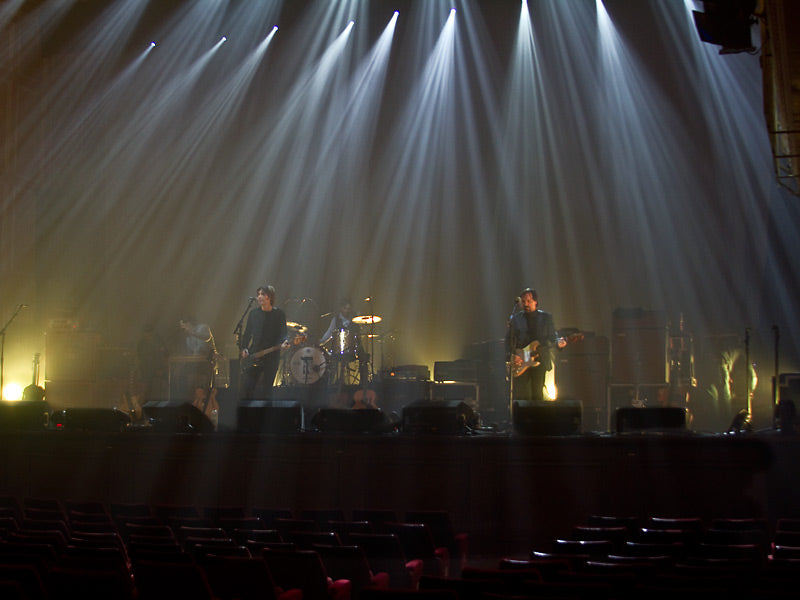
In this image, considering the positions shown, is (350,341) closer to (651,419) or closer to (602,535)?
(651,419)

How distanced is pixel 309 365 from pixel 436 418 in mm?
6280

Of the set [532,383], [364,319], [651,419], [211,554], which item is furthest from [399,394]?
[211,554]

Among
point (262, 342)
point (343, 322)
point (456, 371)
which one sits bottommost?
point (456, 371)

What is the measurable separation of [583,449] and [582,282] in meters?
8.89

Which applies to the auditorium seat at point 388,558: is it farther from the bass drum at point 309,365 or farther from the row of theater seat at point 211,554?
the bass drum at point 309,365

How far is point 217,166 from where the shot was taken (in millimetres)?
18703

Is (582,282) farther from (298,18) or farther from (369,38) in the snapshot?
(298,18)

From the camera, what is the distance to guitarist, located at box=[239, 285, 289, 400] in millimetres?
10922

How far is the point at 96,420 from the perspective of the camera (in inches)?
399

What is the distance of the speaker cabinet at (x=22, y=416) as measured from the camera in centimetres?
1039

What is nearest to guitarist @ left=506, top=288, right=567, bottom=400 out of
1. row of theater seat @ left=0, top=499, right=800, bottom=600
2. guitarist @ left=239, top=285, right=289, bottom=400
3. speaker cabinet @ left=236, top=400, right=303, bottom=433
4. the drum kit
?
speaker cabinet @ left=236, top=400, right=303, bottom=433

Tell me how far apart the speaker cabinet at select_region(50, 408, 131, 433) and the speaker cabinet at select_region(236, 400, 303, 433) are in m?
1.40

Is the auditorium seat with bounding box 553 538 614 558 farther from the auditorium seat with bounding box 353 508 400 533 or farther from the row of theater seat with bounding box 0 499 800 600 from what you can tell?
the auditorium seat with bounding box 353 508 400 533

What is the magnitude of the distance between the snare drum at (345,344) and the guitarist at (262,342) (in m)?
4.36
